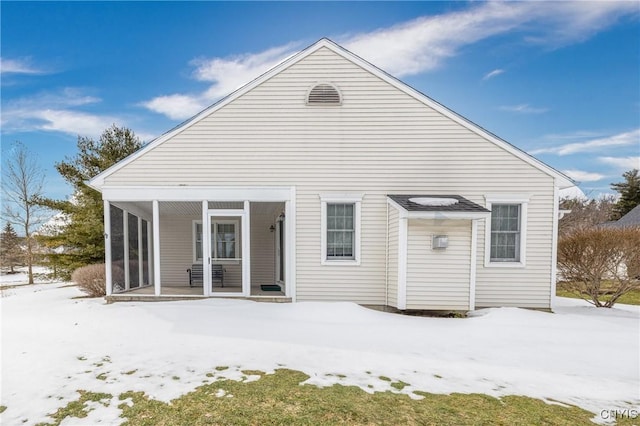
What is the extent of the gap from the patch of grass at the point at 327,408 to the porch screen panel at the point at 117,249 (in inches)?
251

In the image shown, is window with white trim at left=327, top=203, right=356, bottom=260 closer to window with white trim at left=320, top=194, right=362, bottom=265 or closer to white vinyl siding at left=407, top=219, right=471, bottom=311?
window with white trim at left=320, top=194, right=362, bottom=265

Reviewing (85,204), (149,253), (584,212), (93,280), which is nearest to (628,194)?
(584,212)

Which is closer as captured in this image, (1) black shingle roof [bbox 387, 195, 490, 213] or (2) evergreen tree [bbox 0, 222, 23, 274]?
(1) black shingle roof [bbox 387, 195, 490, 213]

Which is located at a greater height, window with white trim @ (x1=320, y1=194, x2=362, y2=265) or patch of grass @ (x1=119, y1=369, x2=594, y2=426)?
window with white trim @ (x1=320, y1=194, x2=362, y2=265)

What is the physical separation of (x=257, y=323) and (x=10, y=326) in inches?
207

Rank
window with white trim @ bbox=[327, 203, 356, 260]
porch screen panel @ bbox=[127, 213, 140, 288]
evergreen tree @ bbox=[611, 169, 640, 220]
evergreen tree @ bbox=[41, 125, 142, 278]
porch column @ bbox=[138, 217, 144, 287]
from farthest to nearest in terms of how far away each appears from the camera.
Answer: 1. evergreen tree @ bbox=[611, 169, 640, 220]
2. evergreen tree @ bbox=[41, 125, 142, 278]
3. porch column @ bbox=[138, 217, 144, 287]
4. porch screen panel @ bbox=[127, 213, 140, 288]
5. window with white trim @ bbox=[327, 203, 356, 260]

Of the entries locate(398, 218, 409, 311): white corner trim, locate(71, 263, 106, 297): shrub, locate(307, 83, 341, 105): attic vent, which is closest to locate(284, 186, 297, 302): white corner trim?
locate(307, 83, 341, 105): attic vent

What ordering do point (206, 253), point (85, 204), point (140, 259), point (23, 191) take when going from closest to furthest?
point (206, 253) → point (140, 259) → point (85, 204) → point (23, 191)

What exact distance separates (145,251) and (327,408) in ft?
31.0

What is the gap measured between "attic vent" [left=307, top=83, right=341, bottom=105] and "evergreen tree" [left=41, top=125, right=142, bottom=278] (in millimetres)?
11590

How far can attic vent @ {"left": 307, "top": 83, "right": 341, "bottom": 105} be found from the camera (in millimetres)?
8320

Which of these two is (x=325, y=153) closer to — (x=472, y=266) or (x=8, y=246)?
(x=472, y=266)

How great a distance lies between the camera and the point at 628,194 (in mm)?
30359

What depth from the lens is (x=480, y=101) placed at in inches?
660
